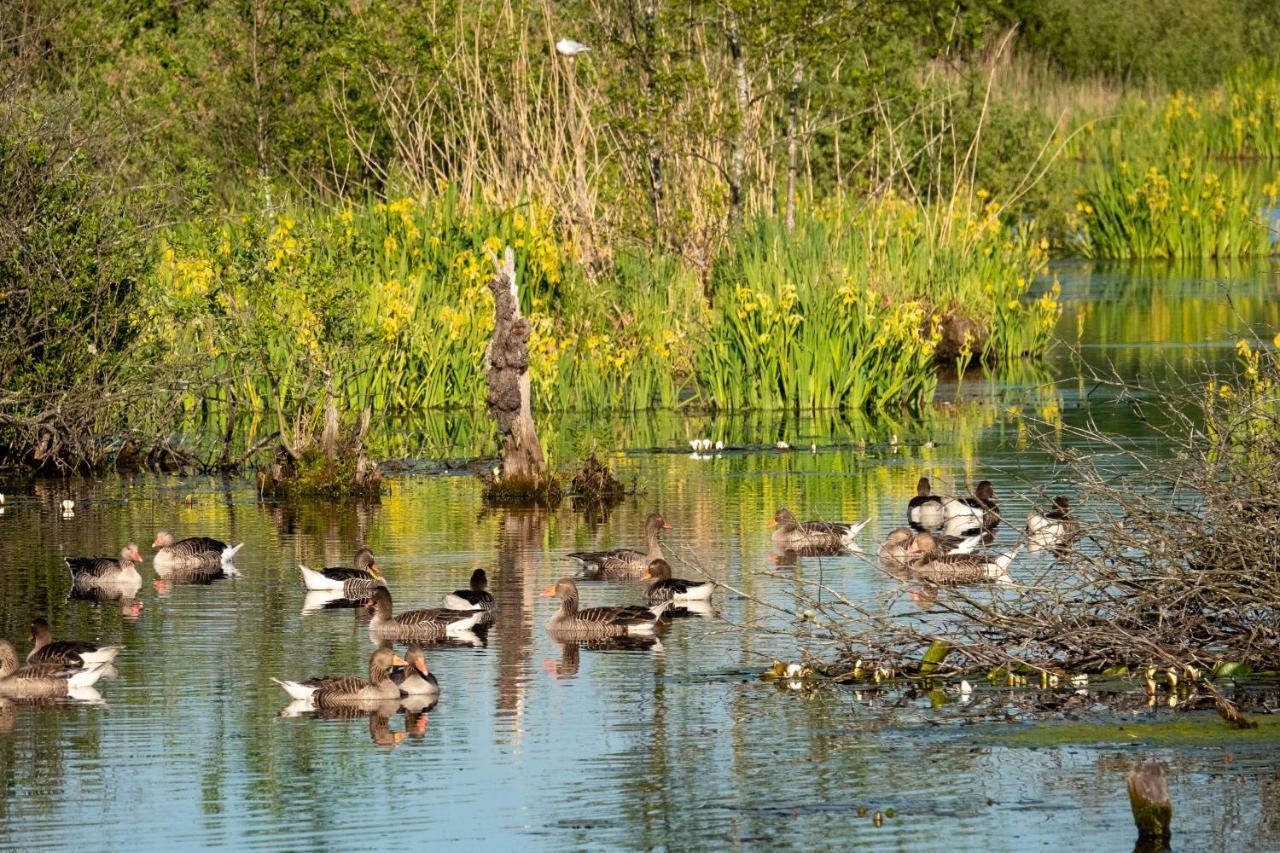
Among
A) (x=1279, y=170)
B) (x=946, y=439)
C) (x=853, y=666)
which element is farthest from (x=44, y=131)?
(x=1279, y=170)

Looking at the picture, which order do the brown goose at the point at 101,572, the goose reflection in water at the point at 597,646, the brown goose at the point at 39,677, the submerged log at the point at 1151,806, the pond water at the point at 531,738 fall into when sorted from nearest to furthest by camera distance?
the submerged log at the point at 1151,806 < the pond water at the point at 531,738 < the brown goose at the point at 39,677 < the goose reflection in water at the point at 597,646 < the brown goose at the point at 101,572

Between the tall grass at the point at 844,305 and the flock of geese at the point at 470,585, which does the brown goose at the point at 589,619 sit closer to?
the flock of geese at the point at 470,585

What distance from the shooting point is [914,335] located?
28.0m

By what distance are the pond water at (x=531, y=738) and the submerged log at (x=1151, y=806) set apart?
3.4 inches

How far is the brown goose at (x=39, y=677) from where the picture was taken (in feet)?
44.9

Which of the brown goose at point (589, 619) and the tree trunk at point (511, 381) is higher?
the tree trunk at point (511, 381)

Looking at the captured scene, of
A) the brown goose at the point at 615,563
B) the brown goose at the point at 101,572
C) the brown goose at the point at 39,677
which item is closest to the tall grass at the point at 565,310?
the brown goose at the point at 101,572

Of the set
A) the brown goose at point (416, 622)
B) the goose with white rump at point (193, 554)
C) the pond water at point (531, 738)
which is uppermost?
the goose with white rump at point (193, 554)

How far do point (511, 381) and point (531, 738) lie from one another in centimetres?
903

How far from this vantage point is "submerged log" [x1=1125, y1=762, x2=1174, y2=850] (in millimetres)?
9984

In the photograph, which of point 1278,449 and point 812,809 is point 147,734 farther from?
point 1278,449

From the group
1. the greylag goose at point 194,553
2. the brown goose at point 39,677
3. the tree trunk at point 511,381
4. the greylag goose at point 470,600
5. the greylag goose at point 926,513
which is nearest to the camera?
the brown goose at point 39,677

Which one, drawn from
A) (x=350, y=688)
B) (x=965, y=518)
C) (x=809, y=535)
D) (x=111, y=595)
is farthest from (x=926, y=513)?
(x=350, y=688)

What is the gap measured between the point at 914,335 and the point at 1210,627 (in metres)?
15.1
